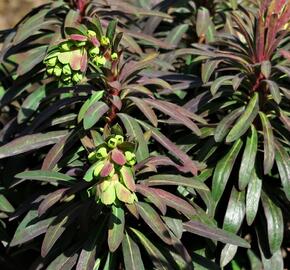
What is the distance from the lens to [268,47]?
3.13 m

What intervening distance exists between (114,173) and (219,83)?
3.11 ft

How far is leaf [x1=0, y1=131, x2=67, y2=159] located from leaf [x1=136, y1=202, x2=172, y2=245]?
0.55 meters

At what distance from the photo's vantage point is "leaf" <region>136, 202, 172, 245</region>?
102 inches

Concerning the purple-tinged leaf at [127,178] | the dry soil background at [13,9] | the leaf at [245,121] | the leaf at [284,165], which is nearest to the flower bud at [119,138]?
the purple-tinged leaf at [127,178]

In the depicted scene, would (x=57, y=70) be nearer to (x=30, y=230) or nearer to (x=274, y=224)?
(x=30, y=230)

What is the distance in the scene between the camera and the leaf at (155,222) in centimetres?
259

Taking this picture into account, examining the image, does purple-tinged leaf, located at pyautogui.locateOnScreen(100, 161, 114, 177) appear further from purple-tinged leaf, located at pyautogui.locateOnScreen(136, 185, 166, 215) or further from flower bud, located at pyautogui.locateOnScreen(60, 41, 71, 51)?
flower bud, located at pyautogui.locateOnScreen(60, 41, 71, 51)

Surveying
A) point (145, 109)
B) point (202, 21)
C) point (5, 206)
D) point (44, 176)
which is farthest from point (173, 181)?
point (202, 21)

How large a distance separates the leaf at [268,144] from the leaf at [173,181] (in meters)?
0.29

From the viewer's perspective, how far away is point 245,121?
294cm

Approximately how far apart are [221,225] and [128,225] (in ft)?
1.61

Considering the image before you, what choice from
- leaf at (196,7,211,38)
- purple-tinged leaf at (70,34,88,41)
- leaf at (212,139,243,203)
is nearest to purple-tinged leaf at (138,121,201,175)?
leaf at (212,139,243,203)

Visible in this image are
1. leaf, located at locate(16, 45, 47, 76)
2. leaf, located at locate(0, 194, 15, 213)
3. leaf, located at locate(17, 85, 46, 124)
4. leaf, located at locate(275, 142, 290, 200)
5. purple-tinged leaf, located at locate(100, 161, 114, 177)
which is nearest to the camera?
purple-tinged leaf, located at locate(100, 161, 114, 177)

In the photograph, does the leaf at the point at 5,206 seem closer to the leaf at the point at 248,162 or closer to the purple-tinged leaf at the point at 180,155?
the purple-tinged leaf at the point at 180,155
